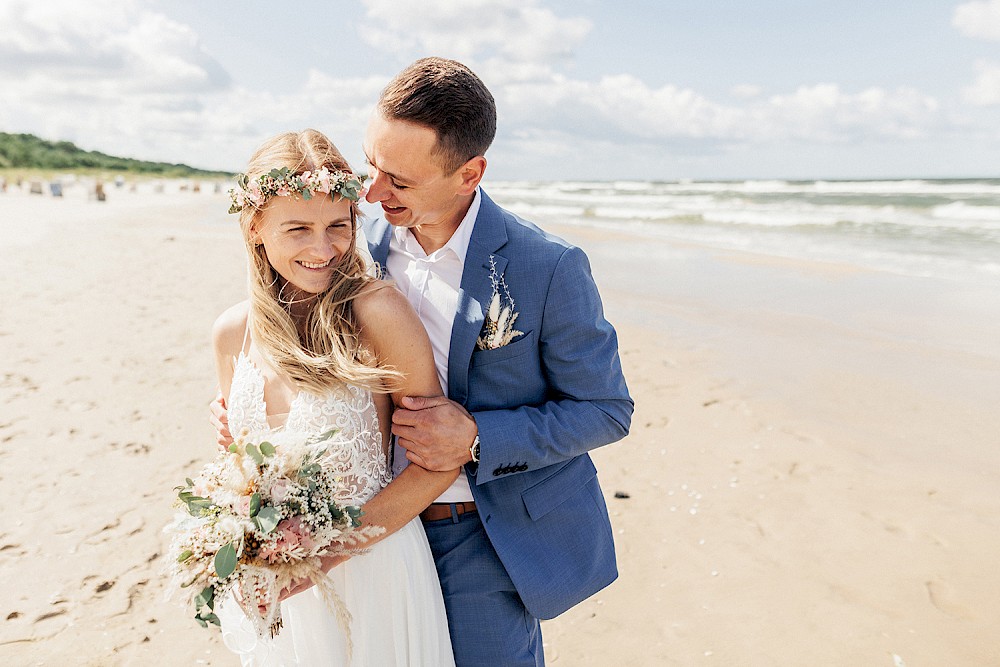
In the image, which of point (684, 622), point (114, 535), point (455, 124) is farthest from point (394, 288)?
point (114, 535)

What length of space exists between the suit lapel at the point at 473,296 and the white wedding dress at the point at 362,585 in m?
0.31

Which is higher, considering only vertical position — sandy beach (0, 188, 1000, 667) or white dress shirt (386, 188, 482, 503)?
white dress shirt (386, 188, 482, 503)

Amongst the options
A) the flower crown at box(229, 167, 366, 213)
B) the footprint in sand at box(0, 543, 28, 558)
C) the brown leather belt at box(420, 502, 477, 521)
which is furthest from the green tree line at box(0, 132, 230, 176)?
the brown leather belt at box(420, 502, 477, 521)

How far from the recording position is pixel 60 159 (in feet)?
227

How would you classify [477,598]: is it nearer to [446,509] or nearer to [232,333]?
[446,509]

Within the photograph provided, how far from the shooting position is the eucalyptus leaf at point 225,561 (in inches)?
72.6

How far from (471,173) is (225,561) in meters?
1.51

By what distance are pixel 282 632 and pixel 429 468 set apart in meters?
0.84

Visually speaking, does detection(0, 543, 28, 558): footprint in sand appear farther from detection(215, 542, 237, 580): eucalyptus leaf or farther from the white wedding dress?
detection(215, 542, 237, 580): eucalyptus leaf

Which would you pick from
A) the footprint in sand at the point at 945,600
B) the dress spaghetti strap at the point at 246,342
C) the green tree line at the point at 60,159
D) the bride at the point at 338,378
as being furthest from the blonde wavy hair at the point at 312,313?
the green tree line at the point at 60,159

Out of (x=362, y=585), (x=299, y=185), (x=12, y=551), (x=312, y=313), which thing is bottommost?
(x=12, y=551)

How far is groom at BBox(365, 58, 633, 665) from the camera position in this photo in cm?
240

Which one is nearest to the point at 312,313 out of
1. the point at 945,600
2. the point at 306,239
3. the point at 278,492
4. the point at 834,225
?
the point at 306,239

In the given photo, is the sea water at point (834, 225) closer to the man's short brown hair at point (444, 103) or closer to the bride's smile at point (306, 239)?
the man's short brown hair at point (444, 103)
